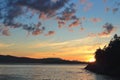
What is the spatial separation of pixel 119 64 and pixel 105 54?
21.8m

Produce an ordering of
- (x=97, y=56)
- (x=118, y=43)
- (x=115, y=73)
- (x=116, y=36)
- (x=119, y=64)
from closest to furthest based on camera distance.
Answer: (x=115, y=73) < (x=119, y=64) < (x=118, y=43) < (x=116, y=36) < (x=97, y=56)

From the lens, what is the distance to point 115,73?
5153 inches

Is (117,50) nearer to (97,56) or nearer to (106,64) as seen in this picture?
(106,64)

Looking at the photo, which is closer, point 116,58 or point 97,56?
point 116,58

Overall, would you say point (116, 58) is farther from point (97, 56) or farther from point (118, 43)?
point (97, 56)

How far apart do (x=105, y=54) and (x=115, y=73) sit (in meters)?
37.3

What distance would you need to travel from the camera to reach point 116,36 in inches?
6732

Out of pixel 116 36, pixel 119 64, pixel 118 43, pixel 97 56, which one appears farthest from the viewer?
pixel 97 56

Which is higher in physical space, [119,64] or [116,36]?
[116,36]

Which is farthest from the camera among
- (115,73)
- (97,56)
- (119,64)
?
(97,56)

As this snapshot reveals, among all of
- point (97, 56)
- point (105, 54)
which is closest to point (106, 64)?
point (105, 54)

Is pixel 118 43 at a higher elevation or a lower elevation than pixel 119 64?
higher

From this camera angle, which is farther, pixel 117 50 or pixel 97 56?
pixel 97 56

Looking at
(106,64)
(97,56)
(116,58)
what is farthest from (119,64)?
(97,56)
